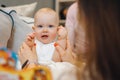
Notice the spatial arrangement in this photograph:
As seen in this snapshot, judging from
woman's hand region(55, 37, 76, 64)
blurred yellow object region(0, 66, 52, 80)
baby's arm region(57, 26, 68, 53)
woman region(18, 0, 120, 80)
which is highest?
woman region(18, 0, 120, 80)

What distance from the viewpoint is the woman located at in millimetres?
583

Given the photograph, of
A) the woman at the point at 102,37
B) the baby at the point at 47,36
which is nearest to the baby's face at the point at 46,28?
the baby at the point at 47,36

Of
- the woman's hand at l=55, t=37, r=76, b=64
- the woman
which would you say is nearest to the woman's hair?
the woman

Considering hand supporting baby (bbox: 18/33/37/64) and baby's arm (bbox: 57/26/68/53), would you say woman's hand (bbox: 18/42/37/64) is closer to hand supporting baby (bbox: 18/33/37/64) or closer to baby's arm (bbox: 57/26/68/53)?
hand supporting baby (bbox: 18/33/37/64)

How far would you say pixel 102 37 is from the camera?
1.92 feet

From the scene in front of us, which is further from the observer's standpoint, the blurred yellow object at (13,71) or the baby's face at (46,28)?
the baby's face at (46,28)

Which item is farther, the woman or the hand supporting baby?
the hand supporting baby

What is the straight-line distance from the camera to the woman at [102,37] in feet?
1.91

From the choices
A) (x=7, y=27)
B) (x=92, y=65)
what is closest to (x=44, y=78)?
(x=92, y=65)

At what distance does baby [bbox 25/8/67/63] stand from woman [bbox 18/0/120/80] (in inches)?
26.4

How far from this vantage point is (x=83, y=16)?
0.60 metres

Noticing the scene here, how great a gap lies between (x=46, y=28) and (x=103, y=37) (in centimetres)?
72

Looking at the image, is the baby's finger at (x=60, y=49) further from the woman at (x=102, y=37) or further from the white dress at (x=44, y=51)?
the woman at (x=102, y=37)

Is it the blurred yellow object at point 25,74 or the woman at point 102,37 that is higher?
the woman at point 102,37
